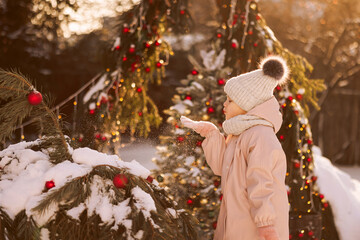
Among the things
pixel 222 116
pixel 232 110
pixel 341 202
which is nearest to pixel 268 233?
pixel 232 110

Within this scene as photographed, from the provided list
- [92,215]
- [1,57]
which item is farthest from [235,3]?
[1,57]

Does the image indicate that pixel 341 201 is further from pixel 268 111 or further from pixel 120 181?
pixel 120 181

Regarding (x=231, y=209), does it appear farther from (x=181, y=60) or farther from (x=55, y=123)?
(x=181, y=60)

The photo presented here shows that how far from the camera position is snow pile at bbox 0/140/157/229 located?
170 centimetres

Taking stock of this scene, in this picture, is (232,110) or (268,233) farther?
(232,110)

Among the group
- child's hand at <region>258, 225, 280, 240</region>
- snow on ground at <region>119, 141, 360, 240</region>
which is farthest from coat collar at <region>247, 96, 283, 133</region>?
snow on ground at <region>119, 141, 360, 240</region>

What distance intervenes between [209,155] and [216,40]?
218 cm

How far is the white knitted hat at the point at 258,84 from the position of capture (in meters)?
Answer: 2.55

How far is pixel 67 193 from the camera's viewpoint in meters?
1.72

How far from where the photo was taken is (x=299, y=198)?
3859 millimetres

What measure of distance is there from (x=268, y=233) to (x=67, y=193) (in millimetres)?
1134

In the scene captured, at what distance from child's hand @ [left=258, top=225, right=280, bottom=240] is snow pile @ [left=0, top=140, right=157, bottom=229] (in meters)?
0.74

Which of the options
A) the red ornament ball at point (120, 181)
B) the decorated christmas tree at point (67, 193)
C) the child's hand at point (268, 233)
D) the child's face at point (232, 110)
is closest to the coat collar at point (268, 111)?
the child's face at point (232, 110)

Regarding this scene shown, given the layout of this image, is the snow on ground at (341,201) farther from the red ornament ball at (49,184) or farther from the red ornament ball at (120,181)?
the red ornament ball at (49,184)
